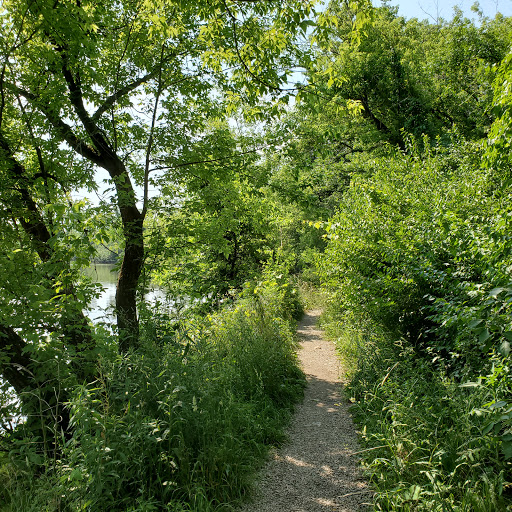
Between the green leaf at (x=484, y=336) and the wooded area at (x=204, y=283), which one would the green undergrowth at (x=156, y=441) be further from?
the green leaf at (x=484, y=336)

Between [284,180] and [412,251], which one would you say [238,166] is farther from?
[412,251]

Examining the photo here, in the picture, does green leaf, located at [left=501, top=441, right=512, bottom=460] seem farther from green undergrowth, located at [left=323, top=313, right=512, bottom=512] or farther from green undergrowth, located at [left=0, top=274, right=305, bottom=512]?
green undergrowth, located at [left=0, top=274, right=305, bottom=512]

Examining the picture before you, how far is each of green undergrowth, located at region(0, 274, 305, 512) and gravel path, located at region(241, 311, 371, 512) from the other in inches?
7.9

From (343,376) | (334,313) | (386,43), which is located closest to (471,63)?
(386,43)

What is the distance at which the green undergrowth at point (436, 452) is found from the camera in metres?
2.61

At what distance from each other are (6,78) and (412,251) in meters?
5.73

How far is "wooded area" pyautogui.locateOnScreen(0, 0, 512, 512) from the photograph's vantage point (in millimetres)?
2877

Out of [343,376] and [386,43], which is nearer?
[343,376]

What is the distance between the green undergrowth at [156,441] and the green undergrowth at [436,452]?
1278mm

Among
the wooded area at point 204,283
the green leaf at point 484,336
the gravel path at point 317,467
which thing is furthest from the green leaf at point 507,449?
the gravel path at point 317,467

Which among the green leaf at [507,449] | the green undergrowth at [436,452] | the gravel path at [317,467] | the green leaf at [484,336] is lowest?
the gravel path at [317,467]

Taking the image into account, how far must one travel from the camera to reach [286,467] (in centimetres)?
383

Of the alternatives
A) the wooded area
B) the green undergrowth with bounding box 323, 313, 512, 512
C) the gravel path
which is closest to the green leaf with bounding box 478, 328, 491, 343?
the wooded area

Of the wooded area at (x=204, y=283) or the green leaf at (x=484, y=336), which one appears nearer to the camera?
the green leaf at (x=484, y=336)
